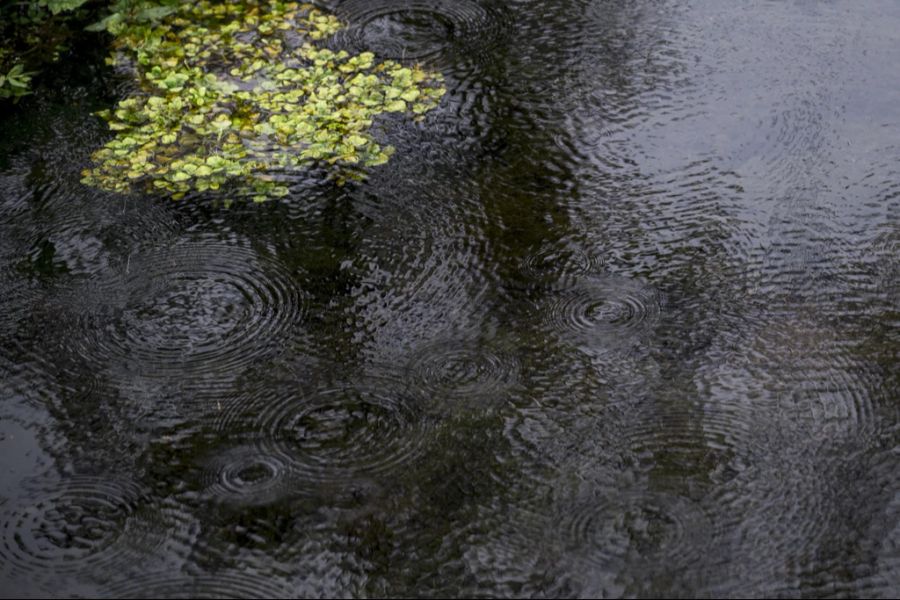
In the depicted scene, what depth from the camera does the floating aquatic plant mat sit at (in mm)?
4711

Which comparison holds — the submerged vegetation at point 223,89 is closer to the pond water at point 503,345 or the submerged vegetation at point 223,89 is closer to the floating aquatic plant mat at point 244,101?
the floating aquatic plant mat at point 244,101

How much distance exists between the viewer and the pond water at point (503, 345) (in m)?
2.99

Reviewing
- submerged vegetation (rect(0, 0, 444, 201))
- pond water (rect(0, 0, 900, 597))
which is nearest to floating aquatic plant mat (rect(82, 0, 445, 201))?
submerged vegetation (rect(0, 0, 444, 201))

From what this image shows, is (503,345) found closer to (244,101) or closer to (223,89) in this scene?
(244,101)

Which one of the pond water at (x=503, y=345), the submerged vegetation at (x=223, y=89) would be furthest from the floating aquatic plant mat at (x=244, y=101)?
the pond water at (x=503, y=345)

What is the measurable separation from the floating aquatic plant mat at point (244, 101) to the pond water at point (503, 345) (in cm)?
15

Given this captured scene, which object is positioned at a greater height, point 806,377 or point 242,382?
point 806,377

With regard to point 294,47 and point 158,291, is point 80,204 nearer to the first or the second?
point 158,291

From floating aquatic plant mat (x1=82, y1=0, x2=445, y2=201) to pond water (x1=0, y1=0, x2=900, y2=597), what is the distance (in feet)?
0.50

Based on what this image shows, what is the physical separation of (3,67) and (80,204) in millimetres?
1514

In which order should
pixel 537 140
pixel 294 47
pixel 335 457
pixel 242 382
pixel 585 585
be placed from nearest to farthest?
pixel 585 585
pixel 335 457
pixel 242 382
pixel 537 140
pixel 294 47

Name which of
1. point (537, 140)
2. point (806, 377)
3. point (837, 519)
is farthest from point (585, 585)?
point (537, 140)

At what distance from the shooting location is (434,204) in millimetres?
4398

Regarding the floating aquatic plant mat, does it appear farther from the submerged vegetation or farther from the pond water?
the pond water
